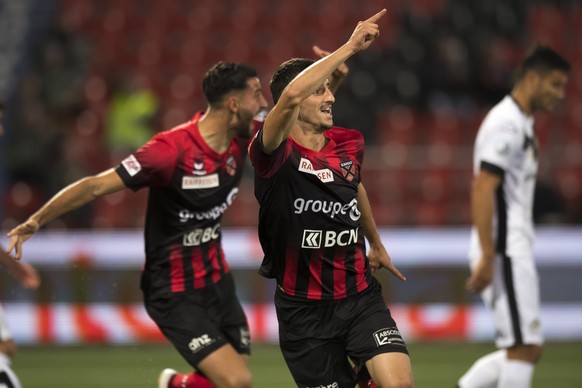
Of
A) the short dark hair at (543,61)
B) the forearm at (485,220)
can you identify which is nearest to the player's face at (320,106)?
the forearm at (485,220)

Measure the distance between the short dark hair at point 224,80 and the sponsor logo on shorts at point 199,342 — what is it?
4.49ft

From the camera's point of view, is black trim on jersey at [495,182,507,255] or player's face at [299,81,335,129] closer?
player's face at [299,81,335,129]

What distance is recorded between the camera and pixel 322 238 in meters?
5.28

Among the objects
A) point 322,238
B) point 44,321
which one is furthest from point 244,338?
point 44,321

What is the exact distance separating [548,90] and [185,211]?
2.33 metres

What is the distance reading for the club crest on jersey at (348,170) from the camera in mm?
5301

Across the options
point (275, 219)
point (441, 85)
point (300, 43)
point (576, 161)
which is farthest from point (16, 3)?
point (275, 219)

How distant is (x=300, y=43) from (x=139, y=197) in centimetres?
373

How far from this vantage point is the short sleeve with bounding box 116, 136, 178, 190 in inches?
233

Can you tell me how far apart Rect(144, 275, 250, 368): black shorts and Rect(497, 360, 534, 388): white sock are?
1.53m

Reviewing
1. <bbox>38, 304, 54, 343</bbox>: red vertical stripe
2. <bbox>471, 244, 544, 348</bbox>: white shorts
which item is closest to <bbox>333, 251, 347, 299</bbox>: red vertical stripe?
<bbox>471, 244, 544, 348</bbox>: white shorts

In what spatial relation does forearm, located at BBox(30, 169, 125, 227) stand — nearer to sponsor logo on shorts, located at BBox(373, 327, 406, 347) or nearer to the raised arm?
the raised arm

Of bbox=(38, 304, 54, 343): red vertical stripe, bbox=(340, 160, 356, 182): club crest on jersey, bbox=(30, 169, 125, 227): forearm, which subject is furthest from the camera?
bbox=(38, 304, 54, 343): red vertical stripe

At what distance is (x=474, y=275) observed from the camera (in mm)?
6336
